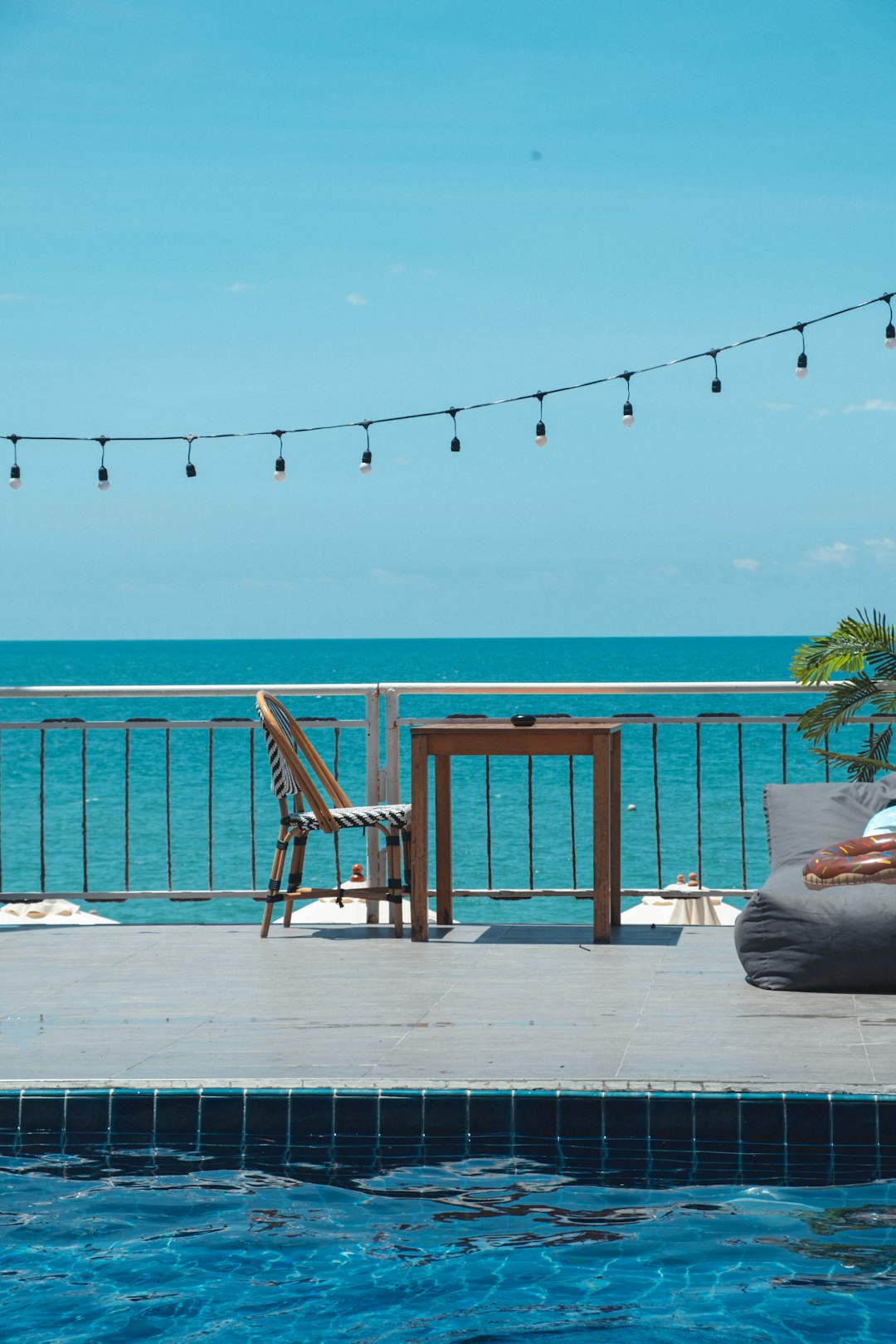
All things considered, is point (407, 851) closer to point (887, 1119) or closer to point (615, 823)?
point (615, 823)

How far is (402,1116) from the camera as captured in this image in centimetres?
363

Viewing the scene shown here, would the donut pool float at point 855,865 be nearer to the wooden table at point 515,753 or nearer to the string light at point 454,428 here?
the wooden table at point 515,753

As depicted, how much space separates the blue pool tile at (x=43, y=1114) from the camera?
3707 millimetres

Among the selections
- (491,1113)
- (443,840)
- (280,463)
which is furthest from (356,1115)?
(280,463)

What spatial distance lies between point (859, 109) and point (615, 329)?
1174 inches

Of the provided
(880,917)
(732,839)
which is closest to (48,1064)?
(880,917)

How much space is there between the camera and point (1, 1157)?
3.70 meters

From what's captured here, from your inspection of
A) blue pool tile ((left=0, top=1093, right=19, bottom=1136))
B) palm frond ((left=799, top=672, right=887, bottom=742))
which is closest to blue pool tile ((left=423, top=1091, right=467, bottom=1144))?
blue pool tile ((left=0, top=1093, right=19, bottom=1136))

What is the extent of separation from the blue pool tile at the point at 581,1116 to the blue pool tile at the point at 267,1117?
64 centimetres

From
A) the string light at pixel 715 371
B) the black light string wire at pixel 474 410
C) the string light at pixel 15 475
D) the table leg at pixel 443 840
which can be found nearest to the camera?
the table leg at pixel 443 840

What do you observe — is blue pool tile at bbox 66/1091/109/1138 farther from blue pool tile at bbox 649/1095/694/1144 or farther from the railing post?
the railing post

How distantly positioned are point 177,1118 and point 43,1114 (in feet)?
1.04

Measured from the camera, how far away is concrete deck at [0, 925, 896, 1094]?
3.79m

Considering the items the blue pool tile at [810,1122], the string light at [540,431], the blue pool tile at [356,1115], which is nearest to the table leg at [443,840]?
the string light at [540,431]
